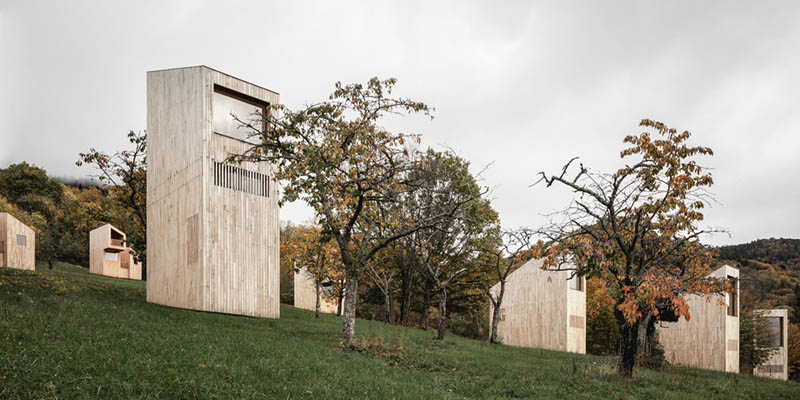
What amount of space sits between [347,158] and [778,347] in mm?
37080

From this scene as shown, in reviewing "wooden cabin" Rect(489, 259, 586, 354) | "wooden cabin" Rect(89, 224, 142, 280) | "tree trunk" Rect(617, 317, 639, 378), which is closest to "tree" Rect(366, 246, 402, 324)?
"wooden cabin" Rect(489, 259, 586, 354)

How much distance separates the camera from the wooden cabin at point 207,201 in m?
15.3

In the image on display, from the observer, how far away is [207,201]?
50.3ft

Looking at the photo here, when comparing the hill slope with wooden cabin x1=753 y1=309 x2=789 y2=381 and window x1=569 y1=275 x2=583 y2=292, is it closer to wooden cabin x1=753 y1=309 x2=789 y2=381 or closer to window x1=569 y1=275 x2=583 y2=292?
wooden cabin x1=753 y1=309 x2=789 y2=381

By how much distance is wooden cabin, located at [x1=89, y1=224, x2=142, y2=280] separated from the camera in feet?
115

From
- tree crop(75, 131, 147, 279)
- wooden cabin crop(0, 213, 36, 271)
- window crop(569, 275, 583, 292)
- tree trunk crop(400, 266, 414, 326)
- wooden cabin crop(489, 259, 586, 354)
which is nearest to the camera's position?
tree crop(75, 131, 147, 279)

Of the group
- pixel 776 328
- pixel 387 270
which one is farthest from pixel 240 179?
pixel 776 328

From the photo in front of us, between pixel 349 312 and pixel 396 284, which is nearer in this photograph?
pixel 349 312

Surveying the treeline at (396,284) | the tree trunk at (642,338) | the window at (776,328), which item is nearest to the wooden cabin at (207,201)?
the treeline at (396,284)

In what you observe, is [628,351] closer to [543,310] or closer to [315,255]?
[543,310]

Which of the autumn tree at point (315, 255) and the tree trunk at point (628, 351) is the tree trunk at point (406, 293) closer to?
the autumn tree at point (315, 255)

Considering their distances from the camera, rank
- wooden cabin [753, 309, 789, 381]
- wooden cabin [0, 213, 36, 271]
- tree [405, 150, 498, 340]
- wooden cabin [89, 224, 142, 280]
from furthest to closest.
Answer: wooden cabin [753, 309, 789, 381] < wooden cabin [89, 224, 142, 280] < tree [405, 150, 498, 340] < wooden cabin [0, 213, 36, 271]

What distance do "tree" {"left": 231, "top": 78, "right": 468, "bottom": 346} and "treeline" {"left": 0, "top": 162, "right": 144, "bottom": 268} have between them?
109 ft

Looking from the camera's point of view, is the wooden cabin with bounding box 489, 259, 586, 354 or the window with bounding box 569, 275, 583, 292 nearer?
the wooden cabin with bounding box 489, 259, 586, 354
